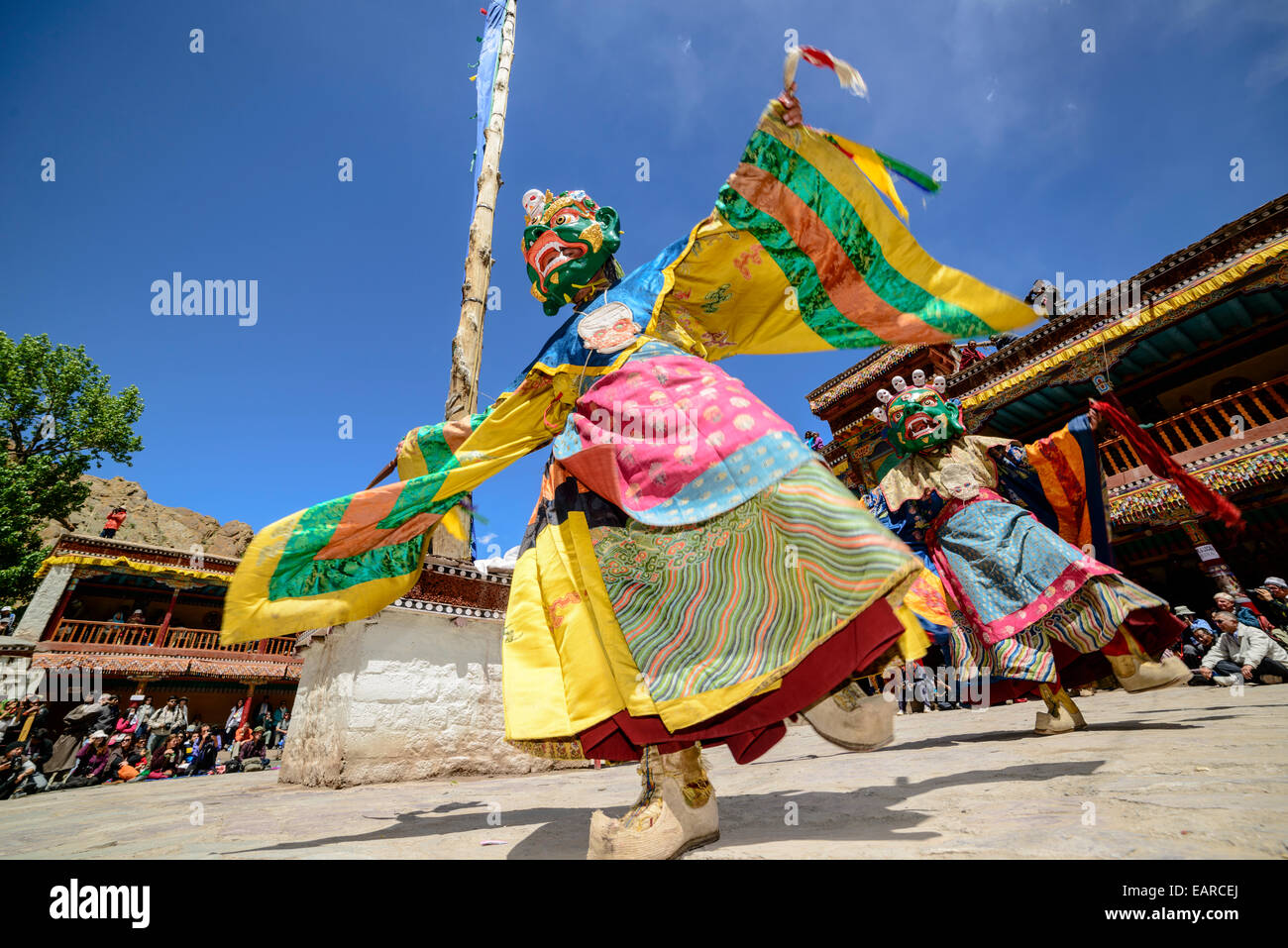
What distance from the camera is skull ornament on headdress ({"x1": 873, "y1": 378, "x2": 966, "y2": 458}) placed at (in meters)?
3.80

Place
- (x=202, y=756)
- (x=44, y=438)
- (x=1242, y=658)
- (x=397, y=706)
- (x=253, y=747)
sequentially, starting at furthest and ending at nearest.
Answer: (x=44, y=438) < (x=253, y=747) < (x=202, y=756) < (x=1242, y=658) < (x=397, y=706)

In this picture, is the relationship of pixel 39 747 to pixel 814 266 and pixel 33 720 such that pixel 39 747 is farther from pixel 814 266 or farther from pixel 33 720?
pixel 814 266

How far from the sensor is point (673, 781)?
A: 148cm

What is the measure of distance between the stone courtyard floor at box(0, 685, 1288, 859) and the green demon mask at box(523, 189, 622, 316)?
2045mm

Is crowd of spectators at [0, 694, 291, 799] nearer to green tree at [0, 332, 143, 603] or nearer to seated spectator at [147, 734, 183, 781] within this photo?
seated spectator at [147, 734, 183, 781]

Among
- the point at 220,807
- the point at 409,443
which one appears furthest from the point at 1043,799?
the point at 220,807

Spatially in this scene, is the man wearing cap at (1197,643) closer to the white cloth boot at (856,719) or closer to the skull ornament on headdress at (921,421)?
the skull ornament on headdress at (921,421)

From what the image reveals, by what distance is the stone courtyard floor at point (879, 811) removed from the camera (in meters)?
1.10

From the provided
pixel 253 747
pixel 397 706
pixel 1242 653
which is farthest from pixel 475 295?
pixel 253 747

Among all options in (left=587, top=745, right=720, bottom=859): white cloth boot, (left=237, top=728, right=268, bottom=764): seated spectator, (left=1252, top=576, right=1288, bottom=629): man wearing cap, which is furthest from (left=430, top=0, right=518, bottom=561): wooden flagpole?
Answer: (left=237, top=728, right=268, bottom=764): seated spectator

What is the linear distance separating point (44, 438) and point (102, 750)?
1665 centimetres

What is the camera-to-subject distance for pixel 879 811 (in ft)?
5.28

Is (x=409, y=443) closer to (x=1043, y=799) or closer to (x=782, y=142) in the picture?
(x=782, y=142)
